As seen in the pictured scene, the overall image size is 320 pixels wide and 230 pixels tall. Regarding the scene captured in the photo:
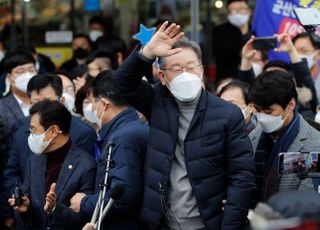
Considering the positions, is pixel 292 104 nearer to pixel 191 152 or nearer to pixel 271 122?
pixel 271 122

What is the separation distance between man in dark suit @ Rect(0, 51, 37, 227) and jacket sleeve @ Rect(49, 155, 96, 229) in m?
1.54

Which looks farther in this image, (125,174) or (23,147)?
(23,147)

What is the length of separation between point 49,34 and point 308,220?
1042 centimetres

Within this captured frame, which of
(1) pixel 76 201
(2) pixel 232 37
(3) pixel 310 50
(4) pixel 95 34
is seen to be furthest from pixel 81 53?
(1) pixel 76 201

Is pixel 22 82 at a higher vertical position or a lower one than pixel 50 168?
higher

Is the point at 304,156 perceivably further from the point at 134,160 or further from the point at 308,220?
the point at 308,220

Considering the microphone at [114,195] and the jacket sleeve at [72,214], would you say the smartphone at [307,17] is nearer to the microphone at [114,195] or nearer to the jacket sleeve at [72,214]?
the microphone at [114,195]

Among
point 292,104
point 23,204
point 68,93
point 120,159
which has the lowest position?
point 23,204

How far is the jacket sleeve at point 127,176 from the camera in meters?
5.31

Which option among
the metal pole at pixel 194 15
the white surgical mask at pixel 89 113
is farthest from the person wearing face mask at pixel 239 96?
the metal pole at pixel 194 15

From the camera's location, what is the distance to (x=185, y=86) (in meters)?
5.00

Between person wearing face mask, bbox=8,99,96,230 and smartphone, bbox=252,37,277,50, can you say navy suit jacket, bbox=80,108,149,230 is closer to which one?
person wearing face mask, bbox=8,99,96,230

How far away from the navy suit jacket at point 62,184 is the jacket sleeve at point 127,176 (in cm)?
40

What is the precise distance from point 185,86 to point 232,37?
5.03 m
